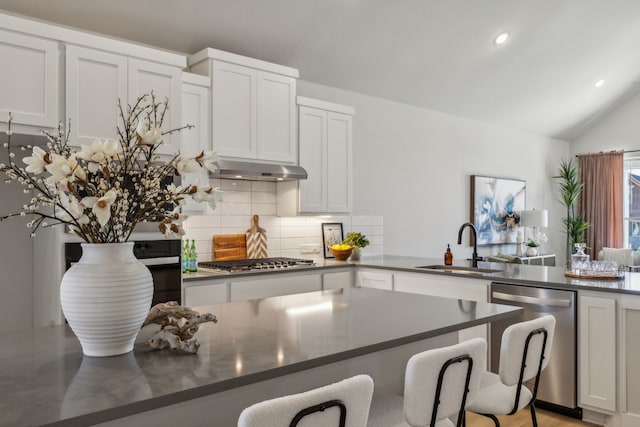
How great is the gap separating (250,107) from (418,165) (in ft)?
8.92

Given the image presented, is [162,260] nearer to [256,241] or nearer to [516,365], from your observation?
[256,241]

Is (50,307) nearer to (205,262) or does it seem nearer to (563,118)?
(205,262)

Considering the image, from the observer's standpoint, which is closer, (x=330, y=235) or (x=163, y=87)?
(x=163, y=87)

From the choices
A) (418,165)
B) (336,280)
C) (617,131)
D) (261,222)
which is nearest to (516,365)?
(336,280)

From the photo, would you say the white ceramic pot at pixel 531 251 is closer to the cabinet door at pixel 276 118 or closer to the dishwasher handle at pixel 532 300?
the dishwasher handle at pixel 532 300

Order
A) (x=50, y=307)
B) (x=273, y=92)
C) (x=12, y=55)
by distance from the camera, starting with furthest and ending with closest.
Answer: (x=273, y=92) < (x=50, y=307) < (x=12, y=55)

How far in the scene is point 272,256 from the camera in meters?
4.69

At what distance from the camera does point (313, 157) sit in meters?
4.56

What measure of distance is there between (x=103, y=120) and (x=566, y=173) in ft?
24.5

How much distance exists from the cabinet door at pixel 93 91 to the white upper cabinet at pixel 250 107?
776 mm

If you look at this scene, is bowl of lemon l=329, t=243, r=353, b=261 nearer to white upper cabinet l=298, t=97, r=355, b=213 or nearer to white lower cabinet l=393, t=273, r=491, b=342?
white upper cabinet l=298, t=97, r=355, b=213

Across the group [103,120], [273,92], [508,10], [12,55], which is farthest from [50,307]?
[508,10]

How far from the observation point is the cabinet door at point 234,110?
151 inches

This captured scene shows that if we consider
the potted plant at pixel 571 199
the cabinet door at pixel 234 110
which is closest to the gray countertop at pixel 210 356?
the cabinet door at pixel 234 110
